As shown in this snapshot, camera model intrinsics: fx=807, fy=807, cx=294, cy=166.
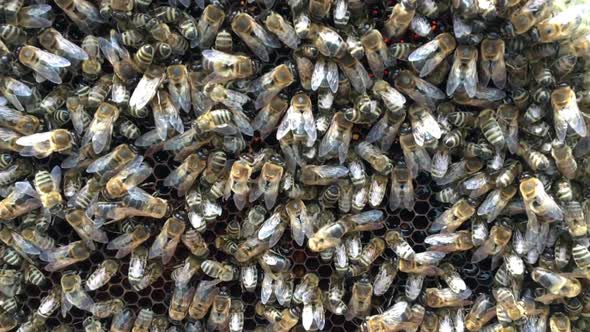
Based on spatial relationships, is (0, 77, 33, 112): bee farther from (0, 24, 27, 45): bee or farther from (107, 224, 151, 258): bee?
(107, 224, 151, 258): bee

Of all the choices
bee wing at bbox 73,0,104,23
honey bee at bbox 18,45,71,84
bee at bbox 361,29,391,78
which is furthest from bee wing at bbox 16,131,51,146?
bee at bbox 361,29,391,78

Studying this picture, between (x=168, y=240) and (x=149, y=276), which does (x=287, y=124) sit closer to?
(x=168, y=240)

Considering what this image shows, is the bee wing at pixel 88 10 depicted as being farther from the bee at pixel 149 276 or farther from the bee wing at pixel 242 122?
the bee at pixel 149 276

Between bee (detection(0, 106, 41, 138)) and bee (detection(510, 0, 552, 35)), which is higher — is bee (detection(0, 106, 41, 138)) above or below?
below

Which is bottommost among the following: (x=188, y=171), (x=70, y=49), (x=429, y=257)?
(x=429, y=257)

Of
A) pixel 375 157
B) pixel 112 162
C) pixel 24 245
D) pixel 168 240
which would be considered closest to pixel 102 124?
pixel 112 162
